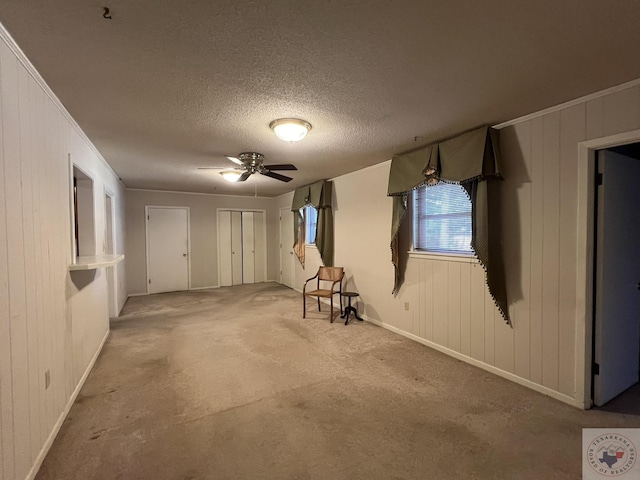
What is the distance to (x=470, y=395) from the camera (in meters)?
2.38

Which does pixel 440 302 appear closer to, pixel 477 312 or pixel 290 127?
pixel 477 312

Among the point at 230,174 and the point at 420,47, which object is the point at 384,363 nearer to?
the point at 420,47

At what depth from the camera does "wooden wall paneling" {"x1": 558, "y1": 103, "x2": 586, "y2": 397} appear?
2209 millimetres

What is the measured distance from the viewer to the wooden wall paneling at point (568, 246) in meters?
2.21

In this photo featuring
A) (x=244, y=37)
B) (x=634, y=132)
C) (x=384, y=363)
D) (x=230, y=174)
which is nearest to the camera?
(x=244, y=37)

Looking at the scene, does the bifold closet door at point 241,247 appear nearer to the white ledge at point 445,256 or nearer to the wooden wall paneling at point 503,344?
the white ledge at point 445,256

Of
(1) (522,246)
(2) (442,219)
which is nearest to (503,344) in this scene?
(1) (522,246)

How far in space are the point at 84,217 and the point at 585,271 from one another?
4547 mm

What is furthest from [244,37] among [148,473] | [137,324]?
[137,324]

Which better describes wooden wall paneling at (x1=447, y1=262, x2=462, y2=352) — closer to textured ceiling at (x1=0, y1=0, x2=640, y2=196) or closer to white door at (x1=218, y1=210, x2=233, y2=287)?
textured ceiling at (x1=0, y1=0, x2=640, y2=196)

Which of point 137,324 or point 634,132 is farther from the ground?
point 634,132

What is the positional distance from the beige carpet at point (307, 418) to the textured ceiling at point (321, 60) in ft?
7.45

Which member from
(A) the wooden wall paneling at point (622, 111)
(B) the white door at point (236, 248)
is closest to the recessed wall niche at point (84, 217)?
(B) the white door at point (236, 248)

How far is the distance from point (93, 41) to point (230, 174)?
2858 mm
